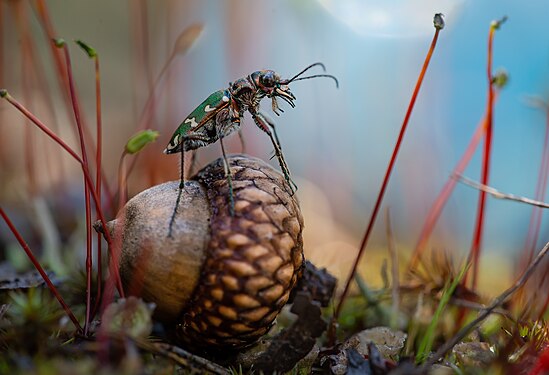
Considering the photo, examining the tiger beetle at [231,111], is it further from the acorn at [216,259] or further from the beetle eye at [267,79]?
the acorn at [216,259]

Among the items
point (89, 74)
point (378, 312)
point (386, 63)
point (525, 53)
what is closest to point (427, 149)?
point (525, 53)

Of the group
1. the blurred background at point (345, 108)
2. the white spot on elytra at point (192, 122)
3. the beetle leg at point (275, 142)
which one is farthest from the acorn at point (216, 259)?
the blurred background at point (345, 108)

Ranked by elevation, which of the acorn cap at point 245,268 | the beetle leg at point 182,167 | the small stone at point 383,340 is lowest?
the small stone at point 383,340

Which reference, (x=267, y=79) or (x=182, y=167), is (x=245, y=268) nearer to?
(x=182, y=167)

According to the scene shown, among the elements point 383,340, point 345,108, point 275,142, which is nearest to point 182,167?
point 275,142

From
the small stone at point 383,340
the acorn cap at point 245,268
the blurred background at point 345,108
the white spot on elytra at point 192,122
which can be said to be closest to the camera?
the acorn cap at point 245,268

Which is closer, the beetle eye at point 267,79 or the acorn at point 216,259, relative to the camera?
the acorn at point 216,259

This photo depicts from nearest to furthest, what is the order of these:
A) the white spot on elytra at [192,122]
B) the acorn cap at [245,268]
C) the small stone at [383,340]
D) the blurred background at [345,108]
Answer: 1. the acorn cap at [245,268]
2. the small stone at [383,340]
3. the white spot on elytra at [192,122]
4. the blurred background at [345,108]
